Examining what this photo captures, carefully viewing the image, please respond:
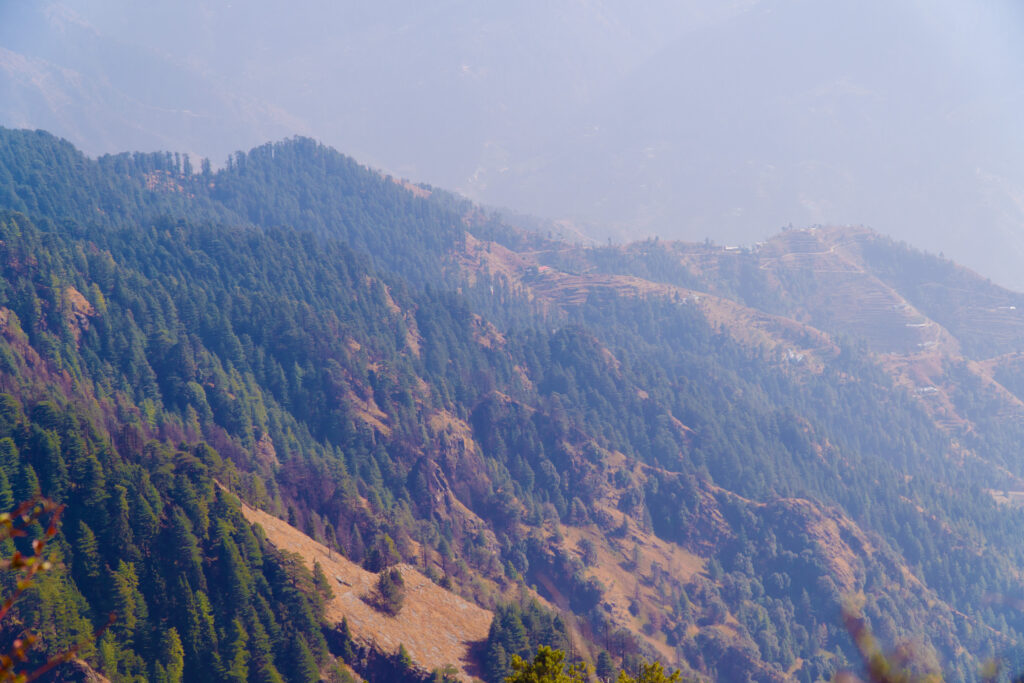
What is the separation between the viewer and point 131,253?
18938cm

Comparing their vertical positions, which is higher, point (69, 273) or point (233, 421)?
point (69, 273)

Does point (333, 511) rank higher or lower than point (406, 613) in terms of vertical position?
lower

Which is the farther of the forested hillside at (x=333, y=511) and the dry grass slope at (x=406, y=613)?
the dry grass slope at (x=406, y=613)

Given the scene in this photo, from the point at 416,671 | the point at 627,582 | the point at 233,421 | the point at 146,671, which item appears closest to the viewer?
the point at 146,671

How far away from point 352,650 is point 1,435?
4057cm

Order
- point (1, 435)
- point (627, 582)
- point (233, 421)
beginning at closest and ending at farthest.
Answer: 1. point (1, 435)
2. point (233, 421)
3. point (627, 582)

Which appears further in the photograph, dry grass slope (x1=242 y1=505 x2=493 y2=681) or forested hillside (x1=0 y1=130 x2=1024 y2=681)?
dry grass slope (x1=242 y1=505 x2=493 y2=681)

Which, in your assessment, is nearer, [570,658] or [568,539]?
[570,658]

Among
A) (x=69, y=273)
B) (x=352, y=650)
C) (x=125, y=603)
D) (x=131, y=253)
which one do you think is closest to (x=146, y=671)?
(x=125, y=603)

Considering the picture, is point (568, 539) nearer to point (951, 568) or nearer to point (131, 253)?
point (951, 568)

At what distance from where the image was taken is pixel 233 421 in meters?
149

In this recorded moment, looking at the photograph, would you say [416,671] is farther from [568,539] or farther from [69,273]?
[69,273]

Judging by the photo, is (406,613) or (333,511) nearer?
(406,613)

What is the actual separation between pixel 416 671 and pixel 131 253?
130857mm
